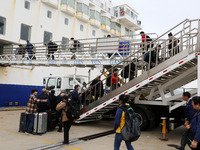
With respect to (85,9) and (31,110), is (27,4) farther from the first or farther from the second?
(31,110)

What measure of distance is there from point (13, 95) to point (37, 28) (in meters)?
7.78

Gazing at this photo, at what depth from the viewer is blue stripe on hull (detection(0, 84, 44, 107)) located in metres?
15.7

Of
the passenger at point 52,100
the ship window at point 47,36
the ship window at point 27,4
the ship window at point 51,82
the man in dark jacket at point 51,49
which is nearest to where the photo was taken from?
Answer: the passenger at point 52,100

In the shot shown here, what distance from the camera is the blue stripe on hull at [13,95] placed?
15.7 m

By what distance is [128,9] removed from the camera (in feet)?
118

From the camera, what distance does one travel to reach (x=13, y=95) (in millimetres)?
16312

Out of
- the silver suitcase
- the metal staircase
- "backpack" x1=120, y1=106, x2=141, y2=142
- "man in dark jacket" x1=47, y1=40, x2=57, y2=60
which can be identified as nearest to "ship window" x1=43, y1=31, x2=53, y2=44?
"man in dark jacket" x1=47, y1=40, x2=57, y2=60

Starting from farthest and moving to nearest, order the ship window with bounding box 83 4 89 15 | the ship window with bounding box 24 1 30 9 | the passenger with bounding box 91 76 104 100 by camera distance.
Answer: the ship window with bounding box 83 4 89 15
the ship window with bounding box 24 1 30 9
the passenger with bounding box 91 76 104 100

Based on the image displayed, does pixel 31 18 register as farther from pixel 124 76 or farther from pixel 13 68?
pixel 124 76

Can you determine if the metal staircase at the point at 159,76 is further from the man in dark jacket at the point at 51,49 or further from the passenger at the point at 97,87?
the man in dark jacket at the point at 51,49

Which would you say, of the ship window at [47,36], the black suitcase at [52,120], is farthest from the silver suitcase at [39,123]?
the ship window at [47,36]

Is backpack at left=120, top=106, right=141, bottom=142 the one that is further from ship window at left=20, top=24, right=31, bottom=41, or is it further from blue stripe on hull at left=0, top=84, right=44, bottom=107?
ship window at left=20, top=24, right=31, bottom=41

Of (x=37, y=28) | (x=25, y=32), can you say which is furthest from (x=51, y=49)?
(x=37, y=28)

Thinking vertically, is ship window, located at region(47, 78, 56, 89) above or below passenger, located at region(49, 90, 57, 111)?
above
